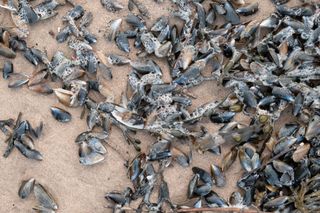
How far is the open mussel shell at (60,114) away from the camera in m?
2.41

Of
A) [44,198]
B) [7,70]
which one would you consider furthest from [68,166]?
[7,70]

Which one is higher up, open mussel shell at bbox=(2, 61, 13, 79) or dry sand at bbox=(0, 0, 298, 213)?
open mussel shell at bbox=(2, 61, 13, 79)

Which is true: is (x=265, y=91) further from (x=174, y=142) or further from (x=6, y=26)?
(x=6, y=26)

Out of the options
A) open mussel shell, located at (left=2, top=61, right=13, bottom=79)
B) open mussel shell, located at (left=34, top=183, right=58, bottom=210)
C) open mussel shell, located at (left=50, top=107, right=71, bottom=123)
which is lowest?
open mussel shell, located at (left=34, top=183, right=58, bottom=210)

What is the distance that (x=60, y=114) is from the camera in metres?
2.41

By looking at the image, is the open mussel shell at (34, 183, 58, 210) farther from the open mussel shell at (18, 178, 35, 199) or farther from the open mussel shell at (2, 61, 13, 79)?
the open mussel shell at (2, 61, 13, 79)

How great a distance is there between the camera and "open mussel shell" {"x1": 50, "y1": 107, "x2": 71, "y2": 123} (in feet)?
7.89

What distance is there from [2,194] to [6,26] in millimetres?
649

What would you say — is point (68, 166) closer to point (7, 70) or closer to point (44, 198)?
point (44, 198)

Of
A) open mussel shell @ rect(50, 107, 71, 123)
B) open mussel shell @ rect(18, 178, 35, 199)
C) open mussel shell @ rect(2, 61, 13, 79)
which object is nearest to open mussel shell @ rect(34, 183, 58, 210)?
open mussel shell @ rect(18, 178, 35, 199)

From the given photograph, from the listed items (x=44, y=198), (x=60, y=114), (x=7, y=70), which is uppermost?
(x=7, y=70)

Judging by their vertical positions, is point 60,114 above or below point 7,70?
below

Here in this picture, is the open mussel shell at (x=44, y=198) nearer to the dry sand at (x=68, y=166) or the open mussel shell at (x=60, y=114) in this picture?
the dry sand at (x=68, y=166)

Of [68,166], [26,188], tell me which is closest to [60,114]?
[68,166]
